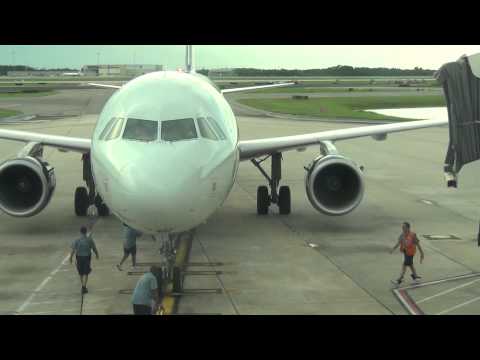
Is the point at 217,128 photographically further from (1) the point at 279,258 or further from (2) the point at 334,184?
(2) the point at 334,184

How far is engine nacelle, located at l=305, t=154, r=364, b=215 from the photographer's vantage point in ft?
51.3

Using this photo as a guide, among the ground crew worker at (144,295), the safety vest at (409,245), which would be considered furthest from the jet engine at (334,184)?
the ground crew worker at (144,295)

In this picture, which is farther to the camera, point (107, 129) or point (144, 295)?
point (107, 129)

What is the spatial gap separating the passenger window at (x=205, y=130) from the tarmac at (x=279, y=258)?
2.64 metres

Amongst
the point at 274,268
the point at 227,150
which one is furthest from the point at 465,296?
the point at 227,150

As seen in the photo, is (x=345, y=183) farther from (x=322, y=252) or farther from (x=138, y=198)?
(x=138, y=198)

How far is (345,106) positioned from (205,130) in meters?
56.4

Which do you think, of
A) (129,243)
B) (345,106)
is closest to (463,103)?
(129,243)

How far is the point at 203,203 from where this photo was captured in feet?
34.0

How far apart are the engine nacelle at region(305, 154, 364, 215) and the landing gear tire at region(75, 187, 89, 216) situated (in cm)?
594

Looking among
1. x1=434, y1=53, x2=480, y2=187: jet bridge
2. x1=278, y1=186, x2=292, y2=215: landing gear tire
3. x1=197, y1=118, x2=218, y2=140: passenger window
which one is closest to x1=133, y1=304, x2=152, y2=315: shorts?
x1=197, y1=118, x2=218, y2=140: passenger window

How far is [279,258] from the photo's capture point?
13680 mm

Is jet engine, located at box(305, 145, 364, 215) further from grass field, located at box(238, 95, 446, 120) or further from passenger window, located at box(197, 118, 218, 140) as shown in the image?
grass field, located at box(238, 95, 446, 120)

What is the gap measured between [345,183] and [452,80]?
184 inches
